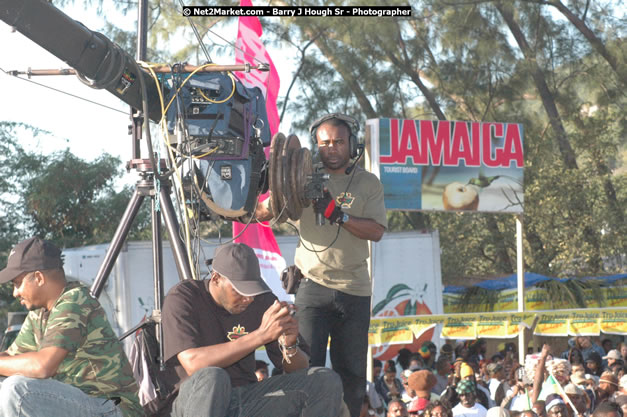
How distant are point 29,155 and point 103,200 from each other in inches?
82.5

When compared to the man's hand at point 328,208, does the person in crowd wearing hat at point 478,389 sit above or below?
below

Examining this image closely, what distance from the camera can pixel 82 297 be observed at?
4.23 metres

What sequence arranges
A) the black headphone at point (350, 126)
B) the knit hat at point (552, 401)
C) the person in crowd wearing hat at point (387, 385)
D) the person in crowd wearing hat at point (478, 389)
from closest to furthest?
the black headphone at point (350, 126) → the knit hat at point (552, 401) → the person in crowd wearing hat at point (478, 389) → the person in crowd wearing hat at point (387, 385)

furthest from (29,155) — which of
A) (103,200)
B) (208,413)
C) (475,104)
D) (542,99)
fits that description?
(208,413)

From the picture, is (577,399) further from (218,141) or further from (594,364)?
(218,141)

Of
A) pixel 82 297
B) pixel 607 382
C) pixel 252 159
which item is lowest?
pixel 607 382

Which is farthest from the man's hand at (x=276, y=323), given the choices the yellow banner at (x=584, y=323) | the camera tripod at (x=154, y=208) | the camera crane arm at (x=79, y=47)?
the yellow banner at (x=584, y=323)

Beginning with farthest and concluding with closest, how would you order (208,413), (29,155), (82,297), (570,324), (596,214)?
(596,214)
(29,155)
(570,324)
(82,297)
(208,413)

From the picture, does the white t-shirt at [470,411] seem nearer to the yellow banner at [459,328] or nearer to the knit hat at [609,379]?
the knit hat at [609,379]

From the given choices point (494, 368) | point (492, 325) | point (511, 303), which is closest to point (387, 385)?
point (494, 368)

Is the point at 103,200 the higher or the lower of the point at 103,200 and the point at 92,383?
the higher

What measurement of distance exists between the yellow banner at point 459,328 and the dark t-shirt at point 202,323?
342 inches

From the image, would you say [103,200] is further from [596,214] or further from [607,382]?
[607,382]

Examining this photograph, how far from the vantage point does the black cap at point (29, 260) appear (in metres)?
4.20
